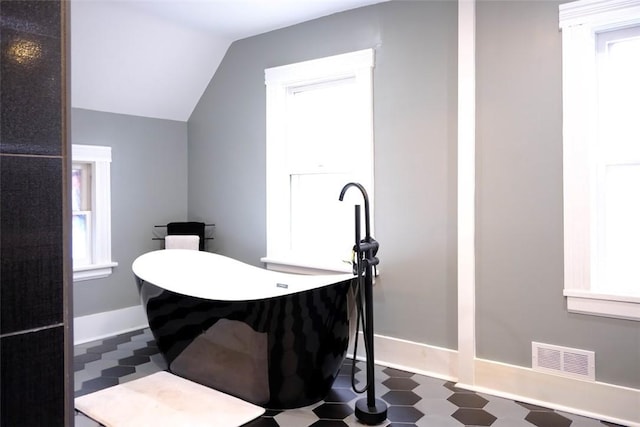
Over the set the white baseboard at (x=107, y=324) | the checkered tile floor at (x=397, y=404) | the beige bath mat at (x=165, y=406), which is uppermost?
the white baseboard at (x=107, y=324)

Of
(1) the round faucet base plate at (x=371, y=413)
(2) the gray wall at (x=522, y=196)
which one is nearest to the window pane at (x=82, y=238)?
(1) the round faucet base plate at (x=371, y=413)

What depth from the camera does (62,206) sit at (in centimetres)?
99

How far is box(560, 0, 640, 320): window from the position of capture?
2.57 m

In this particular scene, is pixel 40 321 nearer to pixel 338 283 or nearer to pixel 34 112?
pixel 34 112

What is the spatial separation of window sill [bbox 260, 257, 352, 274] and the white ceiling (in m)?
1.75

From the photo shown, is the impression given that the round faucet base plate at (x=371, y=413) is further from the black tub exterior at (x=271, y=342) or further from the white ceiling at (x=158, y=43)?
the white ceiling at (x=158, y=43)

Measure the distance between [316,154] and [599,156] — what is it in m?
1.97

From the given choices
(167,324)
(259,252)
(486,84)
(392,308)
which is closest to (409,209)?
(392,308)

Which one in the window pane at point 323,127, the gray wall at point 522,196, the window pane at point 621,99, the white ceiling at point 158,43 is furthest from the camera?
the window pane at point 323,127

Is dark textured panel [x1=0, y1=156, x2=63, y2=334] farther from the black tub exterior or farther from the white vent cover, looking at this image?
the white vent cover

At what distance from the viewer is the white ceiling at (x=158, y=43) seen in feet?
11.2

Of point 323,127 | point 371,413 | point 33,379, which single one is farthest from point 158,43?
point 33,379

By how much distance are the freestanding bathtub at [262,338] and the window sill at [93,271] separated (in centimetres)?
109

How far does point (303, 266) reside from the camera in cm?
374
